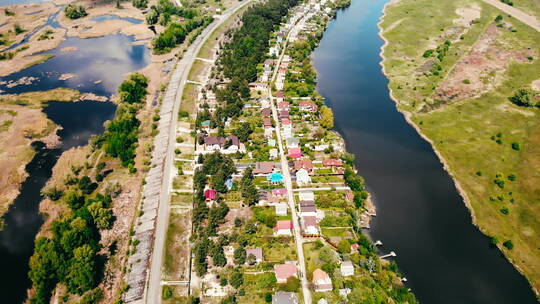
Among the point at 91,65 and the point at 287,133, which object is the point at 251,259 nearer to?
the point at 287,133

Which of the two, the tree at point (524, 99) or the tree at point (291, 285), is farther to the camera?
the tree at point (524, 99)

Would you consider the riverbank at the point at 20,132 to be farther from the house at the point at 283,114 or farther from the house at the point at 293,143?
the house at the point at 293,143

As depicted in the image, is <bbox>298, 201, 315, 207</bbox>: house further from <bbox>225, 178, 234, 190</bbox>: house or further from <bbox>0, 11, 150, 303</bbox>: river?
<bbox>0, 11, 150, 303</bbox>: river

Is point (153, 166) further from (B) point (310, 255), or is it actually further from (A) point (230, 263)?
(B) point (310, 255)

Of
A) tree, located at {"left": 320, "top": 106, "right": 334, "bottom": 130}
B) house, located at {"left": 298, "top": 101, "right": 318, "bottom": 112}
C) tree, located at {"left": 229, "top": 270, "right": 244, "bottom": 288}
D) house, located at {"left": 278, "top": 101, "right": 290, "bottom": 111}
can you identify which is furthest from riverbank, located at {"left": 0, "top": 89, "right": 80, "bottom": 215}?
tree, located at {"left": 320, "top": 106, "right": 334, "bottom": 130}

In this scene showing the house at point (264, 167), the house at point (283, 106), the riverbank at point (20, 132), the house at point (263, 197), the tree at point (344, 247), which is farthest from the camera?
the house at point (283, 106)

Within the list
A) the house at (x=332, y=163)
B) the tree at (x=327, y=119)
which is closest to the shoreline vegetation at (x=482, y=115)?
the tree at (x=327, y=119)
